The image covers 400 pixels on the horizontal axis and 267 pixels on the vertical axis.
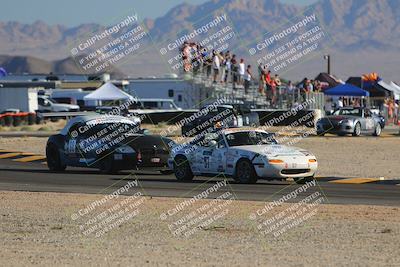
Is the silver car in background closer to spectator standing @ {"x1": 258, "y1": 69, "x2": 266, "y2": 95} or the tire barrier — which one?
spectator standing @ {"x1": 258, "y1": 69, "x2": 266, "y2": 95}

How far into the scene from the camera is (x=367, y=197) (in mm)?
17500

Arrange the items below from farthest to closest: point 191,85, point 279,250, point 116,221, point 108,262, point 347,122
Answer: point 191,85
point 347,122
point 116,221
point 279,250
point 108,262

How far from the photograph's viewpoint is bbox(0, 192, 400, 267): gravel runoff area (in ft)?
34.1

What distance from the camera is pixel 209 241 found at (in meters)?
11.8

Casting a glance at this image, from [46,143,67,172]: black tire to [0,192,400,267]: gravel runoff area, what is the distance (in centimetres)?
878

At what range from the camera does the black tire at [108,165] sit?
22.6 meters

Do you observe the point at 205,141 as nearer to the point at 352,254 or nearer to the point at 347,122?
the point at 352,254

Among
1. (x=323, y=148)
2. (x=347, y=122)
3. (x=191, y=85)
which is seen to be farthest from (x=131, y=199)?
(x=191, y=85)

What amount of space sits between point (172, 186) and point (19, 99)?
45.4 m

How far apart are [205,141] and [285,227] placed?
829 cm

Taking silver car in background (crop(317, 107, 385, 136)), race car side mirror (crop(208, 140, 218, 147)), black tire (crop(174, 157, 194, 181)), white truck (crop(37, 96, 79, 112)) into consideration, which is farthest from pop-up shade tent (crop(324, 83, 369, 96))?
race car side mirror (crop(208, 140, 218, 147))

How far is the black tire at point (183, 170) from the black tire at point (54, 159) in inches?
153

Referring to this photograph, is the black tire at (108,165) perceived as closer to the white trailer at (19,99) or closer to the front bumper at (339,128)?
the front bumper at (339,128)

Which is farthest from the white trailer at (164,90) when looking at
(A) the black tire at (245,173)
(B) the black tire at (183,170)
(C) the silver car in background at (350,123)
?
(A) the black tire at (245,173)
